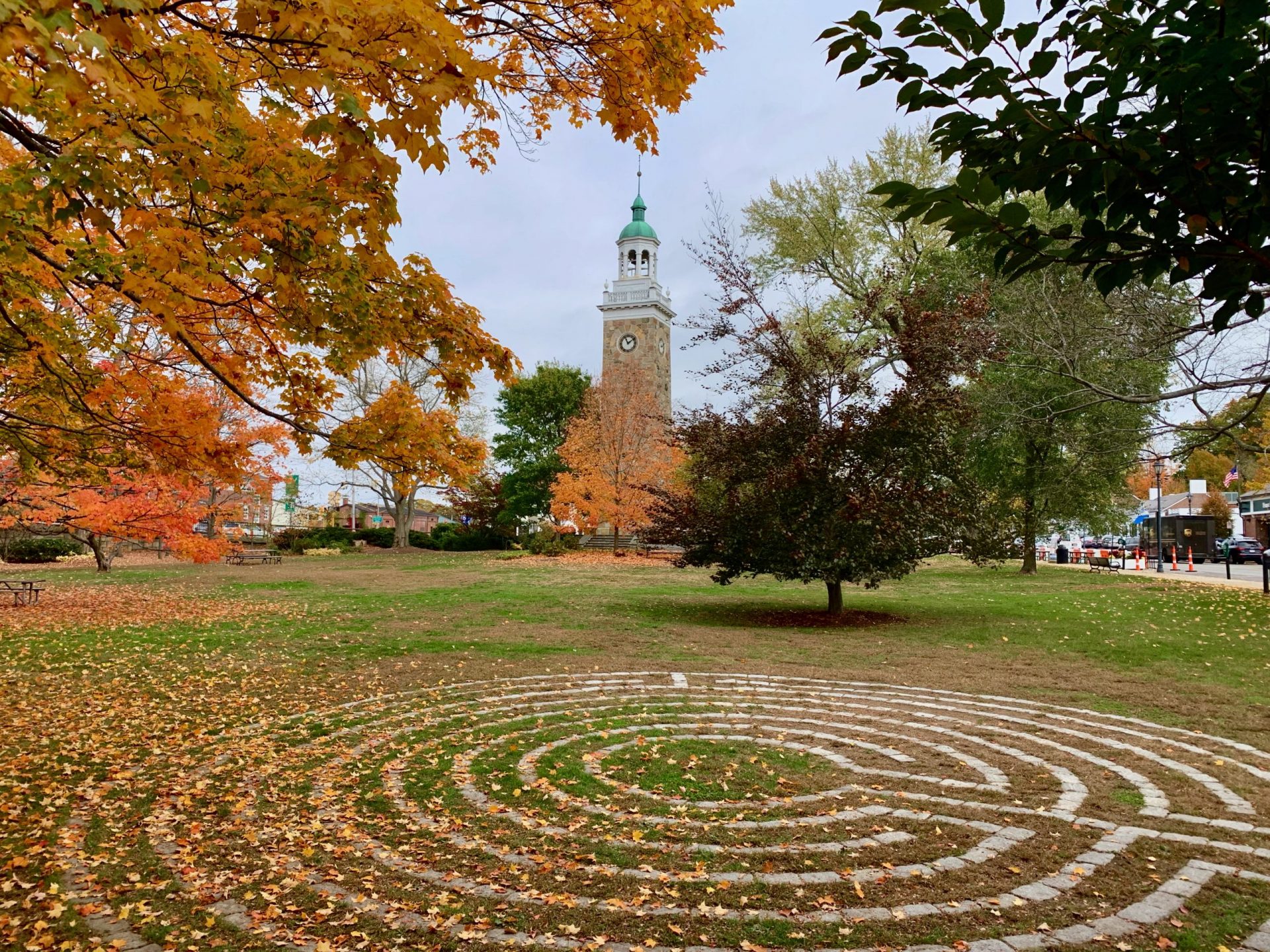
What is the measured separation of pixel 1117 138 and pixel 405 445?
6.03 m

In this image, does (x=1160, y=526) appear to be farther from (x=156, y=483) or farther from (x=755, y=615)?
(x=156, y=483)

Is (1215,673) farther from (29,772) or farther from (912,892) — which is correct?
(29,772)

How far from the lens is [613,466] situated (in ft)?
124

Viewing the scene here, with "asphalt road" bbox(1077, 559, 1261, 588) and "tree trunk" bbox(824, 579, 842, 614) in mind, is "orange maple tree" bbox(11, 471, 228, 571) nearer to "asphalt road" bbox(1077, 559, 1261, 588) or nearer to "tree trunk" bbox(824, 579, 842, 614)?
"tree trunk" bbox(824, 579, 842, 614)

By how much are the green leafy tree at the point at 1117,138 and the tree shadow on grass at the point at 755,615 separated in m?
11.6

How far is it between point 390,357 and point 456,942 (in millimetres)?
5260

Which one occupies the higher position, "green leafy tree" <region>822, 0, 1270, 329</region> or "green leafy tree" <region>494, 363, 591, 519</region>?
"green leafy tree" <region>494, 363, 591, 519</region>

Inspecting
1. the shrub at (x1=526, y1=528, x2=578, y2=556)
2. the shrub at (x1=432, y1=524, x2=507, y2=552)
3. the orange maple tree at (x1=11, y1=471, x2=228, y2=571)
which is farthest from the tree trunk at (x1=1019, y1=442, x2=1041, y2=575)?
the shrub at (x1=432, y1=524, x2=507, y2=552)

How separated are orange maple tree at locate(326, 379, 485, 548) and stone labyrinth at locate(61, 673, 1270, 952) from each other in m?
A: 2.22

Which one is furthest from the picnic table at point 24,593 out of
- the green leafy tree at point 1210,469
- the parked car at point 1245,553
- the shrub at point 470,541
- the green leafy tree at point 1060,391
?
the green leafy tree at point 1210,469

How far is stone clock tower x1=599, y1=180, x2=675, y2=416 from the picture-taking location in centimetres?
5319

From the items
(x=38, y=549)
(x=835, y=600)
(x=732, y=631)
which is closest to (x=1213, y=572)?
(x=835, y=600)

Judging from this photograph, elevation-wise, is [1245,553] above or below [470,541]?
above

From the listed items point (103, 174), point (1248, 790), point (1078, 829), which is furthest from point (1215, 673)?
point (103, 174)
